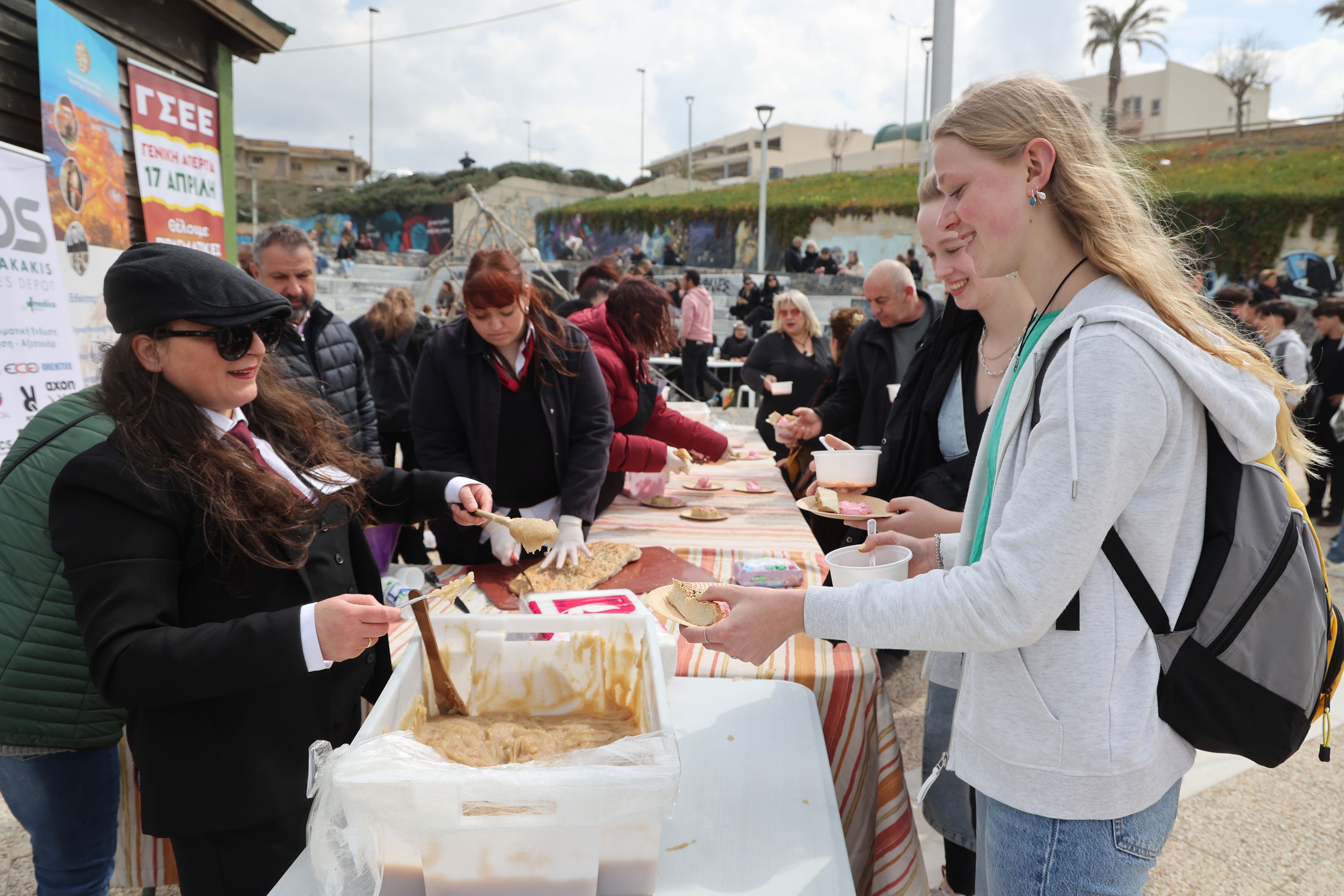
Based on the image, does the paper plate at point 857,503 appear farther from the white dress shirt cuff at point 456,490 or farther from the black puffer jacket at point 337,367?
the black puffer jacket at point 337,367

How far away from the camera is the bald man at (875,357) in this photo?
370cm

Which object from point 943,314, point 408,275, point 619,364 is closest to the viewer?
point 943,314

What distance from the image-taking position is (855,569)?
1.43 meters

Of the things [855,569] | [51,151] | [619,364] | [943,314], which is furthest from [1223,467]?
[51,151]

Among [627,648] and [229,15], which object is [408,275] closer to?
[229,15]

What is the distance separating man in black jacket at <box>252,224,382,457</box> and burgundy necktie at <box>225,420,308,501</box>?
4.73 feet

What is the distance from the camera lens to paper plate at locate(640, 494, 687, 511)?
3346 mm

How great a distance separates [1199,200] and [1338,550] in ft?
64.1

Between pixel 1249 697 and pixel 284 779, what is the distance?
4.93 ft

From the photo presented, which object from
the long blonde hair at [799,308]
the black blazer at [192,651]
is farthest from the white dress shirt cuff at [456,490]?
the long blonde hair at [799,308]

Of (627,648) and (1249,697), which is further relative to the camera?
(627,648)

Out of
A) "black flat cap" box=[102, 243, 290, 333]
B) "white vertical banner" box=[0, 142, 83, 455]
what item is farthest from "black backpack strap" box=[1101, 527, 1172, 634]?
"white vertical banner" box=[0, 142, 83, 455]

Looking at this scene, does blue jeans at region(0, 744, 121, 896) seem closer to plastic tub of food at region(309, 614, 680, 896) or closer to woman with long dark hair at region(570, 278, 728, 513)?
plastic tub of food at region(309, 614, 680, 896)

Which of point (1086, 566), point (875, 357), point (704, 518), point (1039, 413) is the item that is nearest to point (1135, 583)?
point (1086, 566)
